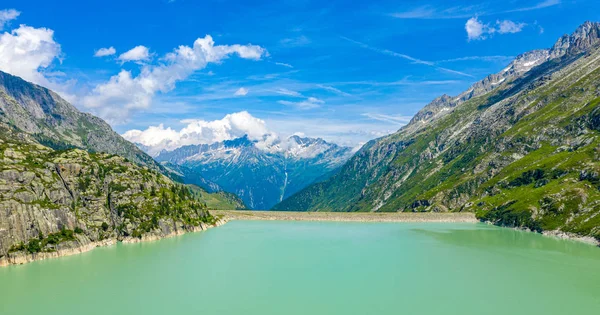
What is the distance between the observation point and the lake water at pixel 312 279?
46.5 metres

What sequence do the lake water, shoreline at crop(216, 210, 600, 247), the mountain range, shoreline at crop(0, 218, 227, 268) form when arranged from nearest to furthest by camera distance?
the lake water, shoreline at crop(0, 218, 227, 268), the mountain range, shoreline at crop(216, 210, 600, 247)

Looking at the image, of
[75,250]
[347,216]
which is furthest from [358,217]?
[75,250]

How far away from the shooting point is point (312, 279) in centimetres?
5969

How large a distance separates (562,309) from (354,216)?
125 metres

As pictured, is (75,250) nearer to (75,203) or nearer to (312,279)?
(75,203)

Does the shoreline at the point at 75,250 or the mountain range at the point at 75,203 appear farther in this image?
the mountain range at the point at 75,203

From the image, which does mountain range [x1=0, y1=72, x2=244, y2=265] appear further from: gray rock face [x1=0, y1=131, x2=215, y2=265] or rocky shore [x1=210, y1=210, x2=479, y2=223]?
rocky shore [x1=210, y1=210, x2=479, y2=223]

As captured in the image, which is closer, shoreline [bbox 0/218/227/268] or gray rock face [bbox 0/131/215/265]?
shoreline [bbox 0/218/227/268]

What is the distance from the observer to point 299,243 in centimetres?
9806

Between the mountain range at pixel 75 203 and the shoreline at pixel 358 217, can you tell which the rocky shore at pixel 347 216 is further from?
the mountain range at pixel 75 203

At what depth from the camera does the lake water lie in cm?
4650

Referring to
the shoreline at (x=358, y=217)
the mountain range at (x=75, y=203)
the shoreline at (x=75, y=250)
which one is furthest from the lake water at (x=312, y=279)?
the shoreline at (x=358, y=217)

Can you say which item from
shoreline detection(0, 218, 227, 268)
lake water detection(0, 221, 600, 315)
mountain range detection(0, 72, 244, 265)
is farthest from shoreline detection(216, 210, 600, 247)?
lake water detection(0, 221, 600, 315)

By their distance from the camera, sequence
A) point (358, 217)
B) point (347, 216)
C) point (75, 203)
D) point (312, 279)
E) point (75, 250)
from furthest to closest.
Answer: point (347, 216), point (358, 217), point (75, 203), point (75, 250), point (312, 279)
